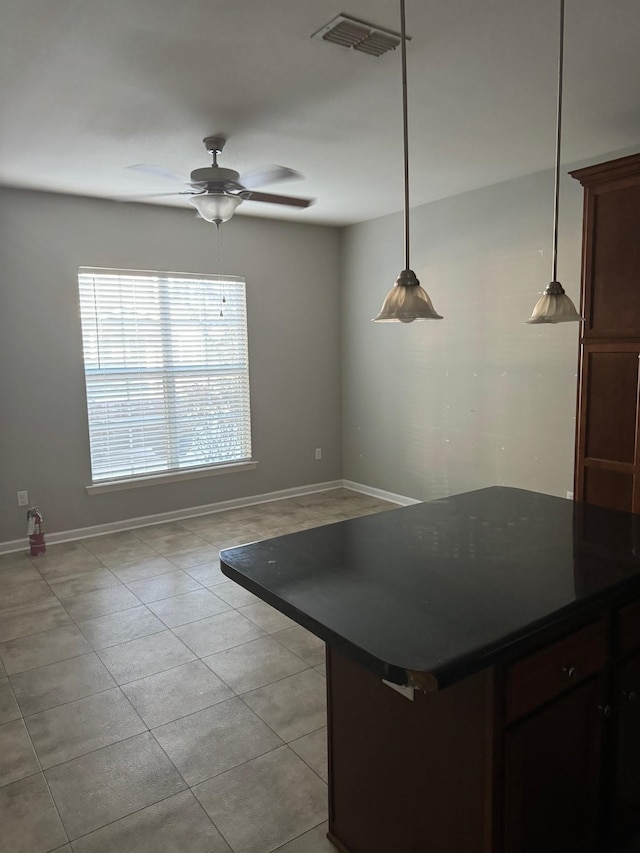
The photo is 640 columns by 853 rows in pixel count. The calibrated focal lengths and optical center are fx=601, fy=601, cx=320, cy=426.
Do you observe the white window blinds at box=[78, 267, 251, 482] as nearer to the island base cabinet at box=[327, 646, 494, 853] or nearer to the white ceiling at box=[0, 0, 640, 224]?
the white ceiling at box=[0, 0, 640, 224]

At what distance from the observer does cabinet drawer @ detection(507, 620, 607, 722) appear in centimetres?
127

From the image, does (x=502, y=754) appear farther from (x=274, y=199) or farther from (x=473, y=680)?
(x=274, y=199)

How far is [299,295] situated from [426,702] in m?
4.79

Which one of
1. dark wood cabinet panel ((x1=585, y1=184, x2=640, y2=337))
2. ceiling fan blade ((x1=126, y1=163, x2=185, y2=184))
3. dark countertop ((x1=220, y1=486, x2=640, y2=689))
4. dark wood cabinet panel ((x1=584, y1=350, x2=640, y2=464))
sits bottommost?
dark countertop ((x1=220, y1=486, x2=640, y2=689))

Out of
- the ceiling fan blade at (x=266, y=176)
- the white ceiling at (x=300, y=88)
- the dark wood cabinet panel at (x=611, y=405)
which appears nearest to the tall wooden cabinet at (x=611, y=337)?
the dark wood cabinet panel at (x=611, y=405)

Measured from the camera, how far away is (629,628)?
5.16 feet

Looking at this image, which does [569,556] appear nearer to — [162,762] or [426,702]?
[426,702]

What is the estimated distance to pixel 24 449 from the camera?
4.44 meters

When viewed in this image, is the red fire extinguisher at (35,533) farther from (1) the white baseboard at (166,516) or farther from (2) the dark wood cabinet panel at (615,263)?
(2) the dark wood cabinet panel at (615,263)

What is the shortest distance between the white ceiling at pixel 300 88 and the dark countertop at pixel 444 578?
1.76 meters

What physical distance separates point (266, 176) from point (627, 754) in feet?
9.19

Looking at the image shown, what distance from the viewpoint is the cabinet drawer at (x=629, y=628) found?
1540mm

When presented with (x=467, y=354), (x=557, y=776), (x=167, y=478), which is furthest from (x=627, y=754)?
(x=167, y=478)

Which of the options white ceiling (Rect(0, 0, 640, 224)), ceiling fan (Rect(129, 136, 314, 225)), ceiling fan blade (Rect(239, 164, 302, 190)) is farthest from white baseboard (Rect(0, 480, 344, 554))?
ceiling fan blade (Rect(239, 164, 302, 190))
